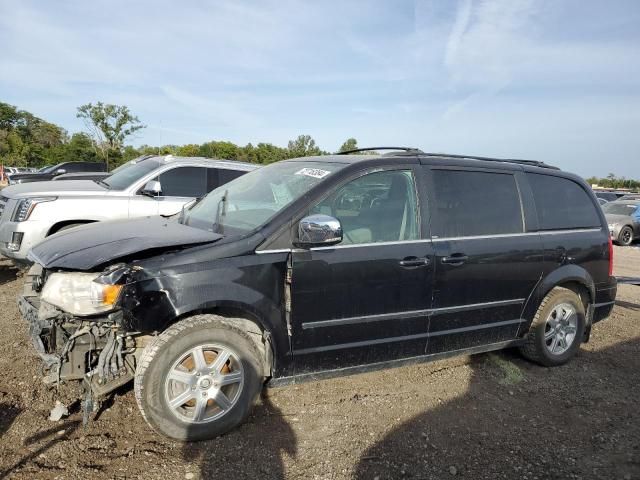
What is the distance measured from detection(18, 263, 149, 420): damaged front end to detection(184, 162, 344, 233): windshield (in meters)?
0.91

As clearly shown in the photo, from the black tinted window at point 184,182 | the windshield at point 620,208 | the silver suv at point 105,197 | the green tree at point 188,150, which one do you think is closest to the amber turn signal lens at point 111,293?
the silver suv at point 105,197

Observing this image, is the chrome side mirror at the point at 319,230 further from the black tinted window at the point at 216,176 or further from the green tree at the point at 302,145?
the green tree at the point at 302,145

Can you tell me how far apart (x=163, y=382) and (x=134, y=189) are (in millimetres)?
4437

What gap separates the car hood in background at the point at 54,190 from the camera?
19.6ft

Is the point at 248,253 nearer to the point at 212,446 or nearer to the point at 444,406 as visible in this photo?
the point at 212,446

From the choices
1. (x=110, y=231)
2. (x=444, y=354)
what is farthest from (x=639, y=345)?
(x=110, y=231)

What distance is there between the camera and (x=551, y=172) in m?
4.45

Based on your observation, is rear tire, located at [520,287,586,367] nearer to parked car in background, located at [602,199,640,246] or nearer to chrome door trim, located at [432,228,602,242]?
chrome door trim, located at [432,228,602,242]

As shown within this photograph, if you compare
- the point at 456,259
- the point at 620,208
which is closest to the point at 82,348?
the point at 456,259

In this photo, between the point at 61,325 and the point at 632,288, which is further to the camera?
the point at 632,288

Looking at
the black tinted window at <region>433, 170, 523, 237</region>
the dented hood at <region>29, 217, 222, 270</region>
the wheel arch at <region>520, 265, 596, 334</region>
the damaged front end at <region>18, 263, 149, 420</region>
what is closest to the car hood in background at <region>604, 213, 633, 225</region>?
the wheel arch at <region>520, 265, 596, 334</region>

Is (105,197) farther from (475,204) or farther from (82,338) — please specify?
(475,204)

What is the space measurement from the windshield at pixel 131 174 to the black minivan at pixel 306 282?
10.0 ft

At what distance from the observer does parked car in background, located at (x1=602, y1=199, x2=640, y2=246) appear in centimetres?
1505
